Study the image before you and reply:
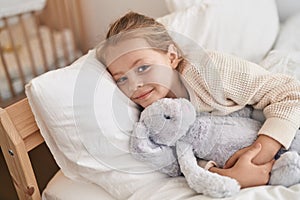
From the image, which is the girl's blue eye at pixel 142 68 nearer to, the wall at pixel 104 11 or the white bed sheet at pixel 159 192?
the white bed sheet at pixel 159 192

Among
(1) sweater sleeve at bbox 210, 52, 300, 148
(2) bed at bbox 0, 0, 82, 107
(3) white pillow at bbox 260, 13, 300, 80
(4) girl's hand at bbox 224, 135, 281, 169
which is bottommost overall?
(2) bed at bbox 0, 0, 82, 107

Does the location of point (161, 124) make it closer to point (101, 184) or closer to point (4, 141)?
point (101, 184)

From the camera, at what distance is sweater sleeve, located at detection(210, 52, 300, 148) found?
90 centimetres

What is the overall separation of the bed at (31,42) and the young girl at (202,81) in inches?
43.8

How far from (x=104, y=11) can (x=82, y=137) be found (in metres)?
1.34

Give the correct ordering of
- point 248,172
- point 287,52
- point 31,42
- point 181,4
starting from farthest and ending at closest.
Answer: point 31,42 → point 181,4 → point 287,52 → point 248,172

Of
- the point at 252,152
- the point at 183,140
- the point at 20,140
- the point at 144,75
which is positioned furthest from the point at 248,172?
the point at 20,140

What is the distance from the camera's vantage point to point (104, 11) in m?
2.11

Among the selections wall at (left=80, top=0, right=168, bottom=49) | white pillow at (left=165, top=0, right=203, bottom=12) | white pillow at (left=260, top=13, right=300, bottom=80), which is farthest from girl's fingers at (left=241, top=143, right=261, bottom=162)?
wall at (left=80, top=0, right=168, bottom=49)

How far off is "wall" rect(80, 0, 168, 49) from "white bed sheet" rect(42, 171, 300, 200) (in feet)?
3.23

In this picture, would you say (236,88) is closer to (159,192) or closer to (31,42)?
(159,192)

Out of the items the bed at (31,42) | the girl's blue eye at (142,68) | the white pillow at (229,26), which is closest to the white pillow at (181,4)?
the white pillow at (229,26)

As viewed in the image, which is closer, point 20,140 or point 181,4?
point 20,140

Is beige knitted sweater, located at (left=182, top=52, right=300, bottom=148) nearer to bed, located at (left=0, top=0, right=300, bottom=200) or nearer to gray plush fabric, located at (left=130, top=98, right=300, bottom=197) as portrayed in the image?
gray plush fabric, located at (left=130, top=98, right=300, bottom=197)
